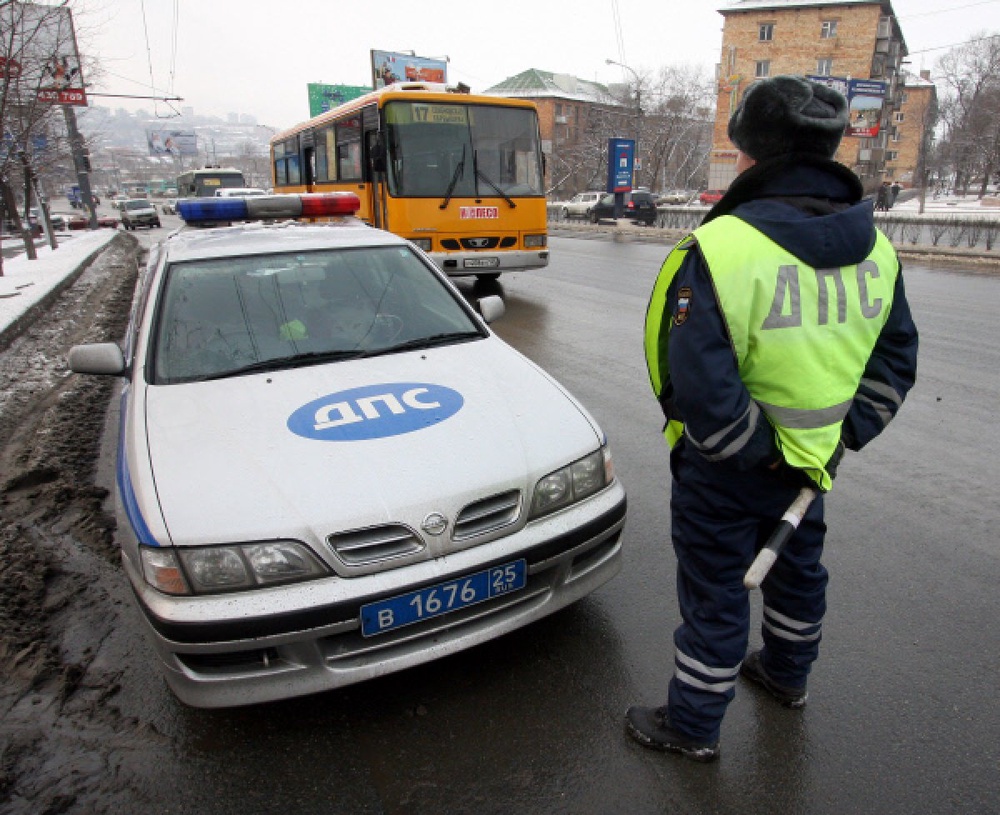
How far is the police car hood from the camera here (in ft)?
6.97

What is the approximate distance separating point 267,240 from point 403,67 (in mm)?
41120

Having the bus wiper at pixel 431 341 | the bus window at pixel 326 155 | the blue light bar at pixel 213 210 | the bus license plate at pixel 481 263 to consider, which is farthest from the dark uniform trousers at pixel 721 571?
the bus window at pixel 326 155

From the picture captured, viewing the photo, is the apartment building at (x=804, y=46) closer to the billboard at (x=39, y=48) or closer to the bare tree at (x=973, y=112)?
the bare tree at (x=973, y=112)

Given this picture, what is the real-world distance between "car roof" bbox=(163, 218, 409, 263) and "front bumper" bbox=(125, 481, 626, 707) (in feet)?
6.06

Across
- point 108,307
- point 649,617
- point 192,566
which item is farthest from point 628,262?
point 192,566

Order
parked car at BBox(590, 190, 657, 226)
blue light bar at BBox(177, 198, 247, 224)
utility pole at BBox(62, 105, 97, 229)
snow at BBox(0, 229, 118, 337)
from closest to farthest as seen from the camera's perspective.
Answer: blue light bar at BBox(177, 198, 247, 224), snow at BBox(0, 229, 118, 337), utility pole at BBox(62, 105, 97, 229), parked car at BBox(590, 190, 657, 226)

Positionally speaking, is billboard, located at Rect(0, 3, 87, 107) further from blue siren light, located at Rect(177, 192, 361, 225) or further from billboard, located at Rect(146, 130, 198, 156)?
billboard, located at Rect(146, 130, 198, 156)

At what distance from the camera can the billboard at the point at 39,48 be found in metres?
10.6

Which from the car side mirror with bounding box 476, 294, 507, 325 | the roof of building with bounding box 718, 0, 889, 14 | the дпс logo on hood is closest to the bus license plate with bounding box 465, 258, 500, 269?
the car side mirror with bounding box 476, 294, 507, 325

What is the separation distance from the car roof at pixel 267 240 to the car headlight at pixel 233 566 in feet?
6.55

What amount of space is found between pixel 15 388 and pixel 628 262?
12.1 meters

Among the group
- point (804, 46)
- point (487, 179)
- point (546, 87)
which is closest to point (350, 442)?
point (487, 179)

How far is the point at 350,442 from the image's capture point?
241 cm

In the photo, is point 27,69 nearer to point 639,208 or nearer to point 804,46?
point 639,208
